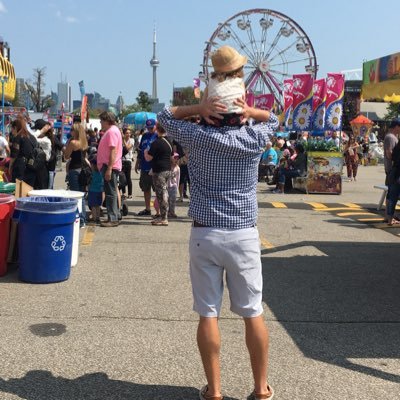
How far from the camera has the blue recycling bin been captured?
5.27 m

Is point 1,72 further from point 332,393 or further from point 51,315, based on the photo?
point 332,393

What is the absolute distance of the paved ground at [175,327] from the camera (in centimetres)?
330

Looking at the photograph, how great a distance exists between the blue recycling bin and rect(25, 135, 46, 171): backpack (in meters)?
2.29

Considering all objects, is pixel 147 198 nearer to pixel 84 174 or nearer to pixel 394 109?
pixel 84 174

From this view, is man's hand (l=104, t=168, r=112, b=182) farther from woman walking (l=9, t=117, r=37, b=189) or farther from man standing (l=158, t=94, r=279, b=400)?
man standing (l=158, t=94, r=279, b=400)

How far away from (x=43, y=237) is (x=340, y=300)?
2947 millimetres

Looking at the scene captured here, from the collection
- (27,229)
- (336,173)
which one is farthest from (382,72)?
(27,229)

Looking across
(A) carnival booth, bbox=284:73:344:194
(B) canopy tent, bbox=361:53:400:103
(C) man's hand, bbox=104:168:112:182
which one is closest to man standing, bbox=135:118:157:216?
(C) man's hand, bbox=104:168:112:182

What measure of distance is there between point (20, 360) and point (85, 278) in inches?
83.9

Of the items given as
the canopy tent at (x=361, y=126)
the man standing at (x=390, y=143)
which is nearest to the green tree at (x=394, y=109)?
the canopy tent at (x=361, y=126)

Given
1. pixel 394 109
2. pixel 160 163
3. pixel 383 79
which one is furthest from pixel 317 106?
pixel 394 109

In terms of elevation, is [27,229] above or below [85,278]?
above

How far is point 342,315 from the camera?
4.73 meters

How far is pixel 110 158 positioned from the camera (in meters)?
8.19
